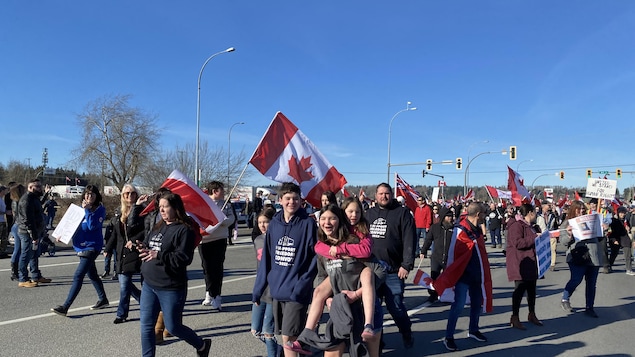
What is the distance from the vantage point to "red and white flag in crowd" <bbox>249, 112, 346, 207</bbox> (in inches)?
273

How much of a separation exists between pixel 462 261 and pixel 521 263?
4.44 ft

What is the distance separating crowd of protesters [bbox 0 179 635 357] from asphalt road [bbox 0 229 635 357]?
0.24 metres

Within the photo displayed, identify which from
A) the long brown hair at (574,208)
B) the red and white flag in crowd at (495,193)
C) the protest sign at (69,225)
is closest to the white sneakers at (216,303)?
the protest sign at (69,225)

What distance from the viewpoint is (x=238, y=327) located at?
240 inches

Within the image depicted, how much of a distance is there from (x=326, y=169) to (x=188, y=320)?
9.70ft

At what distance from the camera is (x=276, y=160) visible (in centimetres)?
704

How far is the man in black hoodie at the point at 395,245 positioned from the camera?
5.22m

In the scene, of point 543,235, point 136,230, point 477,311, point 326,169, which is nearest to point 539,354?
point 477,311

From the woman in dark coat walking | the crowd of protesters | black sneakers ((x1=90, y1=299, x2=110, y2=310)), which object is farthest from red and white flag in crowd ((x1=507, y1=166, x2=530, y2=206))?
black sneakers ((x1=90, y1=299, x2=110, y2=310))

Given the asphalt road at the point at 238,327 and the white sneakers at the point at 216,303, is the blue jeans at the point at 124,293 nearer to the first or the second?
the asphalt road at the point at 238,327

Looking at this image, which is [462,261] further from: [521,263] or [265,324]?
[265,324]

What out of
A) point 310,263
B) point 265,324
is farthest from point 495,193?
point 310,263

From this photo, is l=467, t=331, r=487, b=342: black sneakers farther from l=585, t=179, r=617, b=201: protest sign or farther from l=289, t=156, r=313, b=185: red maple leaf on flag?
l=585, t=179, r=617, b=201: protest sign

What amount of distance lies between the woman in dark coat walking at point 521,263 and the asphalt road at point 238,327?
258mm
